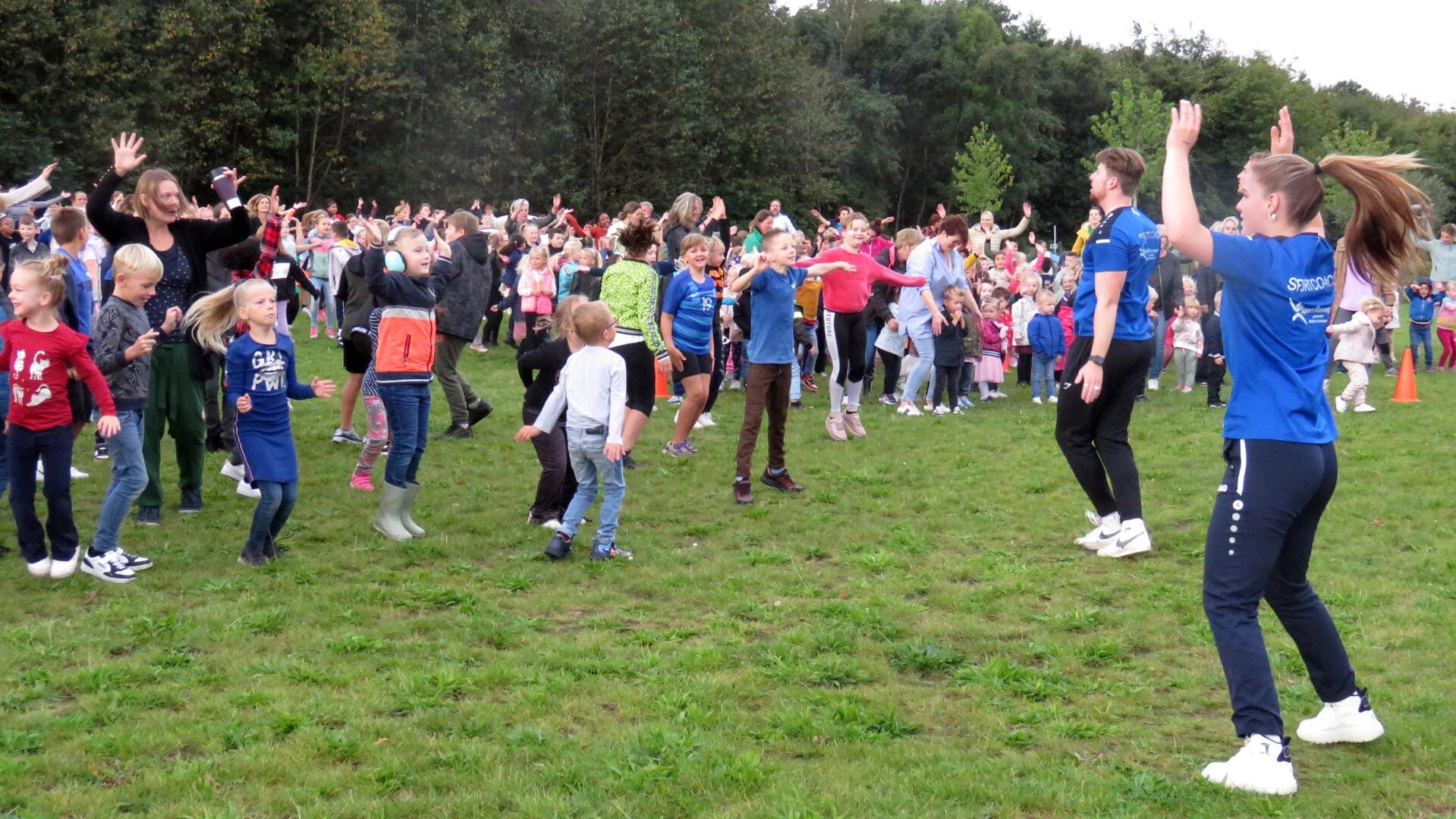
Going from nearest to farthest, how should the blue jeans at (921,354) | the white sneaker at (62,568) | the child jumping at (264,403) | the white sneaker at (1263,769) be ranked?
the white sneaker at (1263,769), the white sneaker at (62,568), the child jumping at (264,403), the blue jeans at (921,354)

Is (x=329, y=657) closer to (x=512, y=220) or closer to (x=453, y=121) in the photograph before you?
(x=512, y=220)

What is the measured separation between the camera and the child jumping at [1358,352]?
15008 mm

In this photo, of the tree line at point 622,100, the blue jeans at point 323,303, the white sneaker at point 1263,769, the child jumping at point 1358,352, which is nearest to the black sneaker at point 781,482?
the white sneaker at point 1263,769

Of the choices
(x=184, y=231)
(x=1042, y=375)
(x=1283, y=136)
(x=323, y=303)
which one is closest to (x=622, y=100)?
(x=323, y=303)

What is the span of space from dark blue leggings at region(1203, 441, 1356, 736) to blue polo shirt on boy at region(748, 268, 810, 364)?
520 centimetres

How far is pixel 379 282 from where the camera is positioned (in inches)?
315

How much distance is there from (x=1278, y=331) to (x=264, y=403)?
535 centimetres

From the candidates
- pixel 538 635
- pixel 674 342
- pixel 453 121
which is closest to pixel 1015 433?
A: pixel 674 342

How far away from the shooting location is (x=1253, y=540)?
4316 millimetres

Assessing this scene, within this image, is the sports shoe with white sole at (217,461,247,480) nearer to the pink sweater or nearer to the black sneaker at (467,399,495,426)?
the black sneaker at (467,399,495,426)

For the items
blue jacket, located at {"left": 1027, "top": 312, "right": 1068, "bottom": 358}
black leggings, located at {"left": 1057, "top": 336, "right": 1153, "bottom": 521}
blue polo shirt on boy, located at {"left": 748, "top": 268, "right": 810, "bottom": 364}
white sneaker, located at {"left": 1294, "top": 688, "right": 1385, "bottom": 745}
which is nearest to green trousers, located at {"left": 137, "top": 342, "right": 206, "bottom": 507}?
blue polo shirt on boy, located at {"left": 748, "top": 268, "right": 810, "bottom": 364}

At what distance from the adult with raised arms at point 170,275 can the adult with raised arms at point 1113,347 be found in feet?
17.1

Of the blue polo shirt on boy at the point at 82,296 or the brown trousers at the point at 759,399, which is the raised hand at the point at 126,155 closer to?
the blue polo shirt on boy at the point at 82,296

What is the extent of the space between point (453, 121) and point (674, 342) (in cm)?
3198
